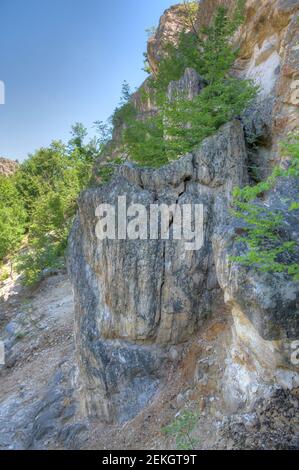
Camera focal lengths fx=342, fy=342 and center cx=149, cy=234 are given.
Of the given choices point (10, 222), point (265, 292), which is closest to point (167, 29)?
point (10, 222)

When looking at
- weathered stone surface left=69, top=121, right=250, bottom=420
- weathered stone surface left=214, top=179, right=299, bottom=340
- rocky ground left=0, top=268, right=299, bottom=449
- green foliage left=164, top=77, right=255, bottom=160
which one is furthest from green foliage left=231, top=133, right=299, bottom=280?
green foliage left=164, top=77, right=255, bottom=160

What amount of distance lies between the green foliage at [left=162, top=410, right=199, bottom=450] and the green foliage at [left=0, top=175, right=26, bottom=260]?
789 inches

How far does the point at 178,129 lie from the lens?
8812 millimetres

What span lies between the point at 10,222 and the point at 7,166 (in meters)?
25.0

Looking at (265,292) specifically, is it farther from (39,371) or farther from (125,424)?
(39,371)

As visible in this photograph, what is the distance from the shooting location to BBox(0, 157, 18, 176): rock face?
4504cm

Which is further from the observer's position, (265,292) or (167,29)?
(167,29)

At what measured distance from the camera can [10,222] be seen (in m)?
24.4

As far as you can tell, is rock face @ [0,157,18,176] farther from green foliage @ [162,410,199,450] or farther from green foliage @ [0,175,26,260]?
green foliage @ [162,410,199,450]

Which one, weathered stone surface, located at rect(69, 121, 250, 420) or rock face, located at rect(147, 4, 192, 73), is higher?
rock face, located at rect(147, 4, 192, 73)
